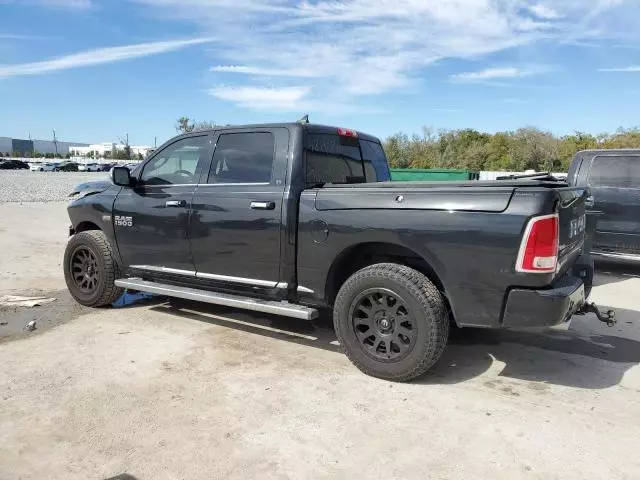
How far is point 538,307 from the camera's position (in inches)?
132

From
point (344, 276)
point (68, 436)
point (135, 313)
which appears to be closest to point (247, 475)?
point (68, 436)

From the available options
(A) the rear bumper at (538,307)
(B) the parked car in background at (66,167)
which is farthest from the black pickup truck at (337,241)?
(B) the parked car in background at (66,167)

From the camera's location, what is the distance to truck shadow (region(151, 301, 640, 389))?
407 centimetres

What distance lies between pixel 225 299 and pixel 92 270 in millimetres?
2012

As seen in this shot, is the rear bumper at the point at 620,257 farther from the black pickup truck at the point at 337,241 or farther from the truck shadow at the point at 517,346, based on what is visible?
the black pickup truck at the point at 337,241

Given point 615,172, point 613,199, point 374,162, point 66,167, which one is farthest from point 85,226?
point 66,167

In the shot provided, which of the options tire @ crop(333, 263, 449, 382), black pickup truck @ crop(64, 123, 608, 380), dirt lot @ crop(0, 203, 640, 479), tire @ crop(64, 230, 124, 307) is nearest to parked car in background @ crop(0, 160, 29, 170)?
tire @ crop(64, 230, 124, 307)

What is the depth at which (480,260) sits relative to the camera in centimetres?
344

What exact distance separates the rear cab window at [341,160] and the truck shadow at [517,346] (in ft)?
5.03

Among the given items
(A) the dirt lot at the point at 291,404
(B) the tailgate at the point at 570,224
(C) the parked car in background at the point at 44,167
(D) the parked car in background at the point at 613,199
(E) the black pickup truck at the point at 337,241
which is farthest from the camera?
(C) the parked car in background at the point at 44,167

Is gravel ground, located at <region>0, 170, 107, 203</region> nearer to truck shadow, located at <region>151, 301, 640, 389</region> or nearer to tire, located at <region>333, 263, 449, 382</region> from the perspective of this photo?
truck shadow, located at <region>151, 301, 640, 389</region>

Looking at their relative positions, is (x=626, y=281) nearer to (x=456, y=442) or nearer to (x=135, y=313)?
(x=456, y=442)

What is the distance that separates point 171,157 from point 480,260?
328 cm

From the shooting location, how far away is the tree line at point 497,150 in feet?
102
